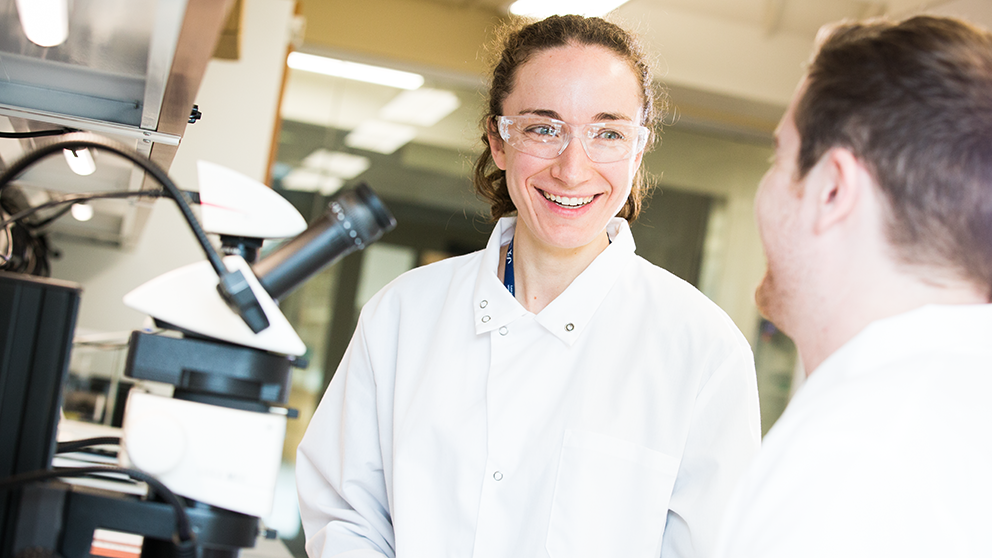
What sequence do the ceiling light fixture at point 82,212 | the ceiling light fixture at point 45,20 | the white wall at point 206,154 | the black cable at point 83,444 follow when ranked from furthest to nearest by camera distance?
the white wall at point 206,154
the ceiling light fixture at point 82,212
the black cable at point 83,444
the ceiling light fixture at point 45,20

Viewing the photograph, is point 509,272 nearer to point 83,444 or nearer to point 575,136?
point 575,136

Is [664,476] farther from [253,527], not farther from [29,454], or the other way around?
[29,454]

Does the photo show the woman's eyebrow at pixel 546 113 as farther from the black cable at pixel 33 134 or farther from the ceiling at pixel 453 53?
the ceiling at pixel 453 53

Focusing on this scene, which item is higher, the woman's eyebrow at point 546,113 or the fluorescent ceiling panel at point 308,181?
the woman's eyebrow at point 546,113

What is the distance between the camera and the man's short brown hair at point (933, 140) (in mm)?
701

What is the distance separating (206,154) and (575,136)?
6.04ft

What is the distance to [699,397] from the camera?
116 cm

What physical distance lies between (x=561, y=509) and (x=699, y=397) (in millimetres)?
251

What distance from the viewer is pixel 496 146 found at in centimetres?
149

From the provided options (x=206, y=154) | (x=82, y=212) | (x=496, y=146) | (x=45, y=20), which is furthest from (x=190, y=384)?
(x=206, y=154)

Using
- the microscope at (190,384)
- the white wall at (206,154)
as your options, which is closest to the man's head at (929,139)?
the microscope at (190,384)

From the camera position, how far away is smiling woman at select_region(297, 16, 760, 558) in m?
1.15

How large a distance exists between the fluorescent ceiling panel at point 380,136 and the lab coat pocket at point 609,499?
3845mm

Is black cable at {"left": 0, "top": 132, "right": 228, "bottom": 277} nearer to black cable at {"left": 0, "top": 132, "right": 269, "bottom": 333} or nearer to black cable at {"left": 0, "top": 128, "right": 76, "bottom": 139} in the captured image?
black cable at {"left": 0, "top": 132, "right": 269, "bottom": 333}
